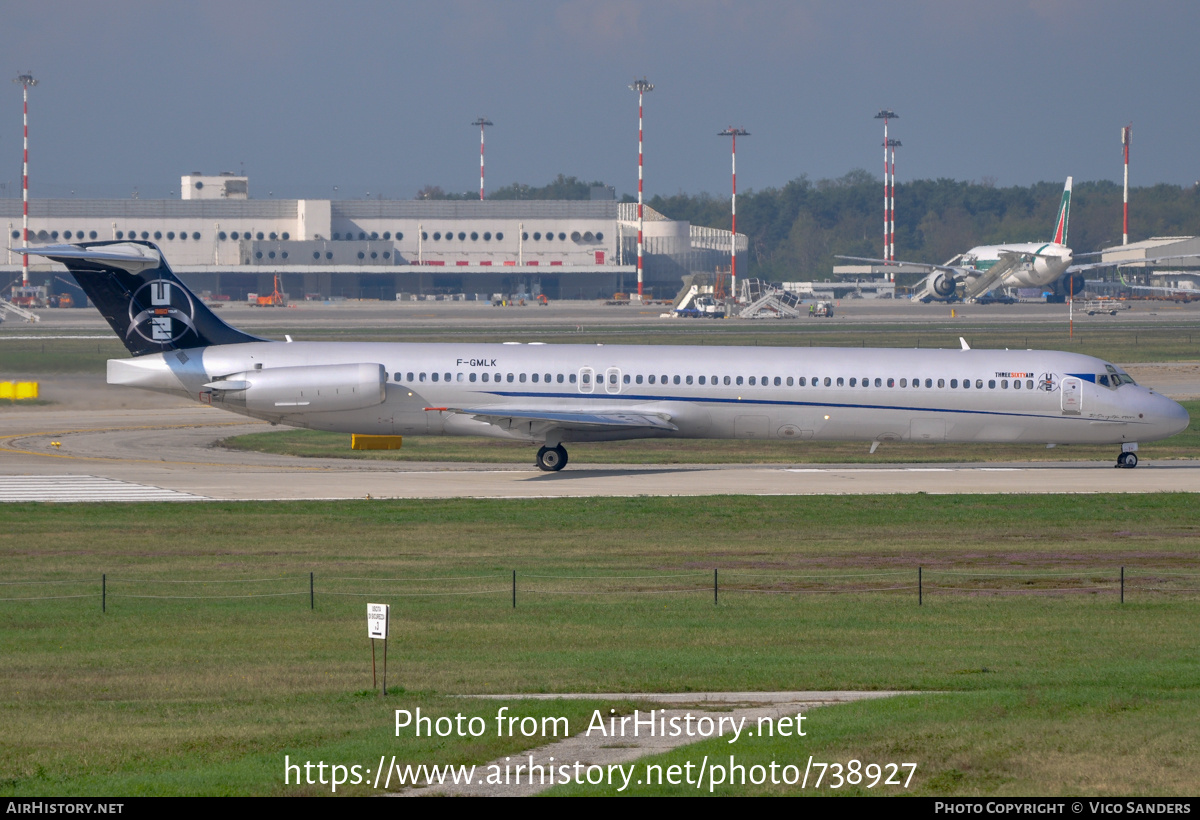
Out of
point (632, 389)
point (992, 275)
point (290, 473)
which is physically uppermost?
point (992, 275)

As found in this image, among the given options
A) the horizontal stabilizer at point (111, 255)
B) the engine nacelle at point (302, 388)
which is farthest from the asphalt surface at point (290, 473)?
the horizontal stabilizer at point (111, 255)

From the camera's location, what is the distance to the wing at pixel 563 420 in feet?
122

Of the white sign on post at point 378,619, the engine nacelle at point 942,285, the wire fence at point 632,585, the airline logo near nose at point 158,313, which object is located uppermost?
the engine nacelle at point 942,285

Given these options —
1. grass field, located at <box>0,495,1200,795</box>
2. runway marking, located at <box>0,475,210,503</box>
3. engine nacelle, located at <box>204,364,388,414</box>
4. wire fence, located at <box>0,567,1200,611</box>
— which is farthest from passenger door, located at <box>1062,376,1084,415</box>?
runway marking, located at <box>0,475,210,503</box>

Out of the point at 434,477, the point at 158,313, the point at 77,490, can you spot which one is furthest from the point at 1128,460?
the point at 77,490

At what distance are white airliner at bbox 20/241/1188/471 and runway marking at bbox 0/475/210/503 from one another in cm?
334

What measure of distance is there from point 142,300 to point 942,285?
4617 inches

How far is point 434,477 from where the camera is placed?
125ft

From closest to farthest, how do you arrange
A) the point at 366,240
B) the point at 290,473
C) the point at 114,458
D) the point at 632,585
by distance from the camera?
Answer: the point at 632,585, the point at 290,473, the point at 114,458, the point at 366,240

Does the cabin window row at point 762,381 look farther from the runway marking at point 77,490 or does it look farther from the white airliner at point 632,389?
the runway marking at point 77,490

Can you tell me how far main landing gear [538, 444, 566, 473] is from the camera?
38.9m

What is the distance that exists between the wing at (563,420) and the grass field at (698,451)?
15.3 ft

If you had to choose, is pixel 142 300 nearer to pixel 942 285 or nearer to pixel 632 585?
pixel 632 585

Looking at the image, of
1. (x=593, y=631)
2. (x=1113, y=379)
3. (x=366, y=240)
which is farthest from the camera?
(x=366, y=240)
